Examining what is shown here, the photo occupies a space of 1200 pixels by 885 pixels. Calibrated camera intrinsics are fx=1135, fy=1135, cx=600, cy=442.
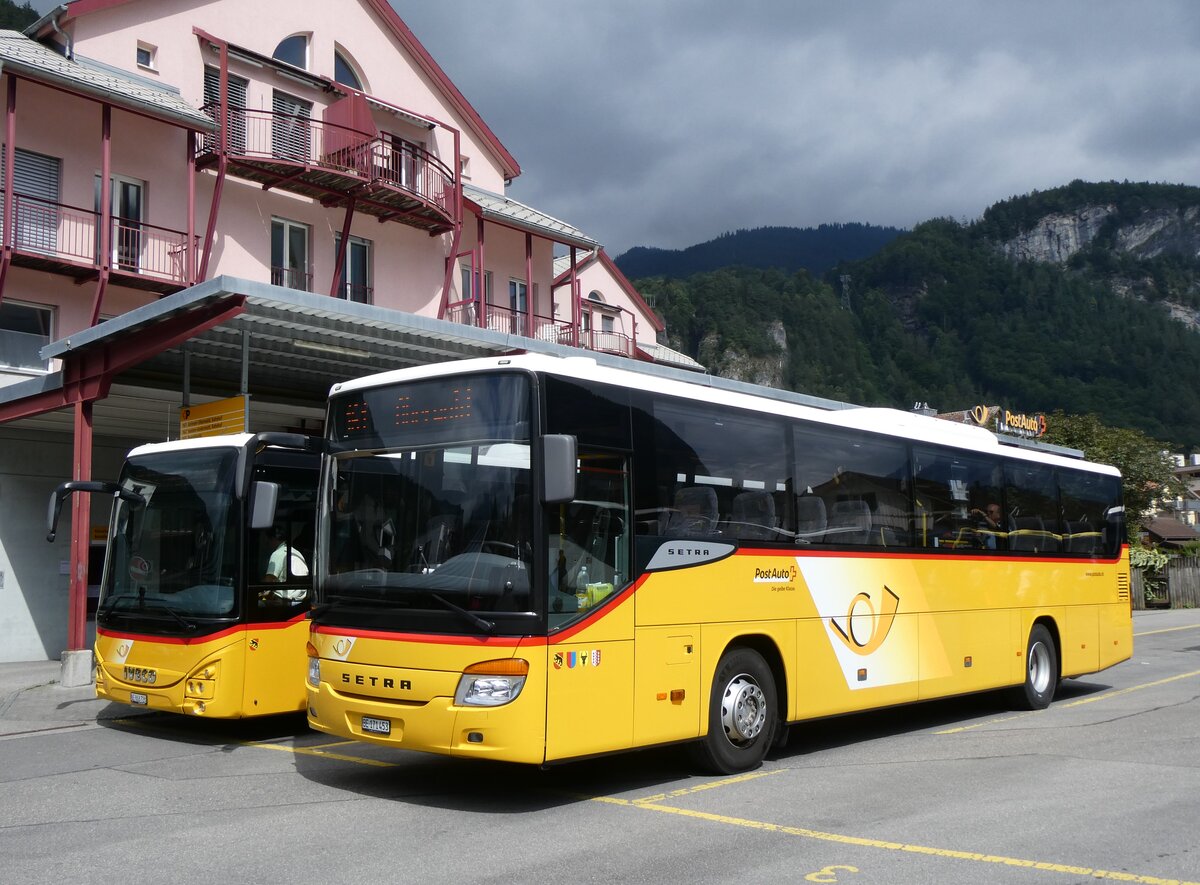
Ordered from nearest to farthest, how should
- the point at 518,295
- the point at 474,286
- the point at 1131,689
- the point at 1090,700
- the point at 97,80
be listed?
the point at 1090,700
the point at 1131,689
the point at 97,80
the point at 474,286
the point at 518,295

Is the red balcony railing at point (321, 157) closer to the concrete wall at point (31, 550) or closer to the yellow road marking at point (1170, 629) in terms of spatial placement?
the concrete wall at point (31, 550)

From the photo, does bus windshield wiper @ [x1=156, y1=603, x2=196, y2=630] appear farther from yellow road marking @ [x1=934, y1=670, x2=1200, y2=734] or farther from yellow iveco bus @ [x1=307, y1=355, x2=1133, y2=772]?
yellow road marking @ [x1=934, y1=670, x2=1200, y2=734]

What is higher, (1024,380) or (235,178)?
(1024,380)

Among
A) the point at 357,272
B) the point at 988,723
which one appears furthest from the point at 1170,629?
the point at 357,272

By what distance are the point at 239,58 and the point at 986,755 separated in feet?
71.2

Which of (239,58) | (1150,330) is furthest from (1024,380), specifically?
(239,58)

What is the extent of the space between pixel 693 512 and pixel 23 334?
17437 mm

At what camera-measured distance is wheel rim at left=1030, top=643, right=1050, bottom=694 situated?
13.6 m

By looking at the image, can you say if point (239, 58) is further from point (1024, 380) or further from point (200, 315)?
point (1024, 380)

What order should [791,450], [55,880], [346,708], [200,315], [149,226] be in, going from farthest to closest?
[149,226] < [200,315] < [791,450] < [346,708] < [55,880]

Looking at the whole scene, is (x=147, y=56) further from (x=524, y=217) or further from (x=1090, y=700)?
(x=1090, y=700)

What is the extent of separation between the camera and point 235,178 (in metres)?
24.5

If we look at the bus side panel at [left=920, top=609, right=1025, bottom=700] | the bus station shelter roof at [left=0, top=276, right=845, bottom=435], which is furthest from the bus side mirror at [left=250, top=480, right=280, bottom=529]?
the bus side panel at [left=920, top=609, right=1025, bottom=700]

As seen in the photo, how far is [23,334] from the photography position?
70.6ft
